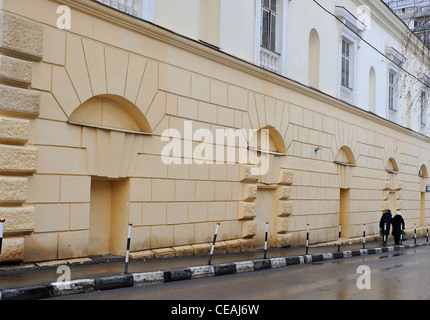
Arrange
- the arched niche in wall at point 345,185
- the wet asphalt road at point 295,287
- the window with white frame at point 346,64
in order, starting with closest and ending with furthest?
the wet asphalt road at point 295,287
the arched niche in wall at point 345,185
the window with white frame at point 346,64

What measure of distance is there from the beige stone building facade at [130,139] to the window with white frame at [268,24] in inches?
44.8

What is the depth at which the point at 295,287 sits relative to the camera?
9805 mm

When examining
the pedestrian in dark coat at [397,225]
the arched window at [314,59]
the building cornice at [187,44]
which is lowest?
the pedestrian in dark coat at [397,225]

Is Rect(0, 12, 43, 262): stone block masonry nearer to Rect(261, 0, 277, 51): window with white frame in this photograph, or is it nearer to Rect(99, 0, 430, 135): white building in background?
Rect(99, 0, 430, 135): white building in background

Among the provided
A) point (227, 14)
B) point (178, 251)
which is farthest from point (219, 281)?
point (227, 14)

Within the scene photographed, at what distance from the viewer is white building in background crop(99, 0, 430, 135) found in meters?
14.3

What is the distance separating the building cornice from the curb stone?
502 cm

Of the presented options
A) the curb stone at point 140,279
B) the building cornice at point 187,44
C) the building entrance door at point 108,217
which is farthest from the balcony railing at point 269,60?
the building entrance door at point 108,217

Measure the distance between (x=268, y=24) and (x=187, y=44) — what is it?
448 cm

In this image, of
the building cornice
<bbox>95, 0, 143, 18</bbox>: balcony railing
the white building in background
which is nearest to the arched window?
the white building in background

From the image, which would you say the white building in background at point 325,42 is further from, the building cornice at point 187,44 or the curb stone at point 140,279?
the curb stone at point 140,279

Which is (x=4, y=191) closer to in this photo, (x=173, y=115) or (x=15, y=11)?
(x=15, y=11)

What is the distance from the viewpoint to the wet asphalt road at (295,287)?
338 inches
